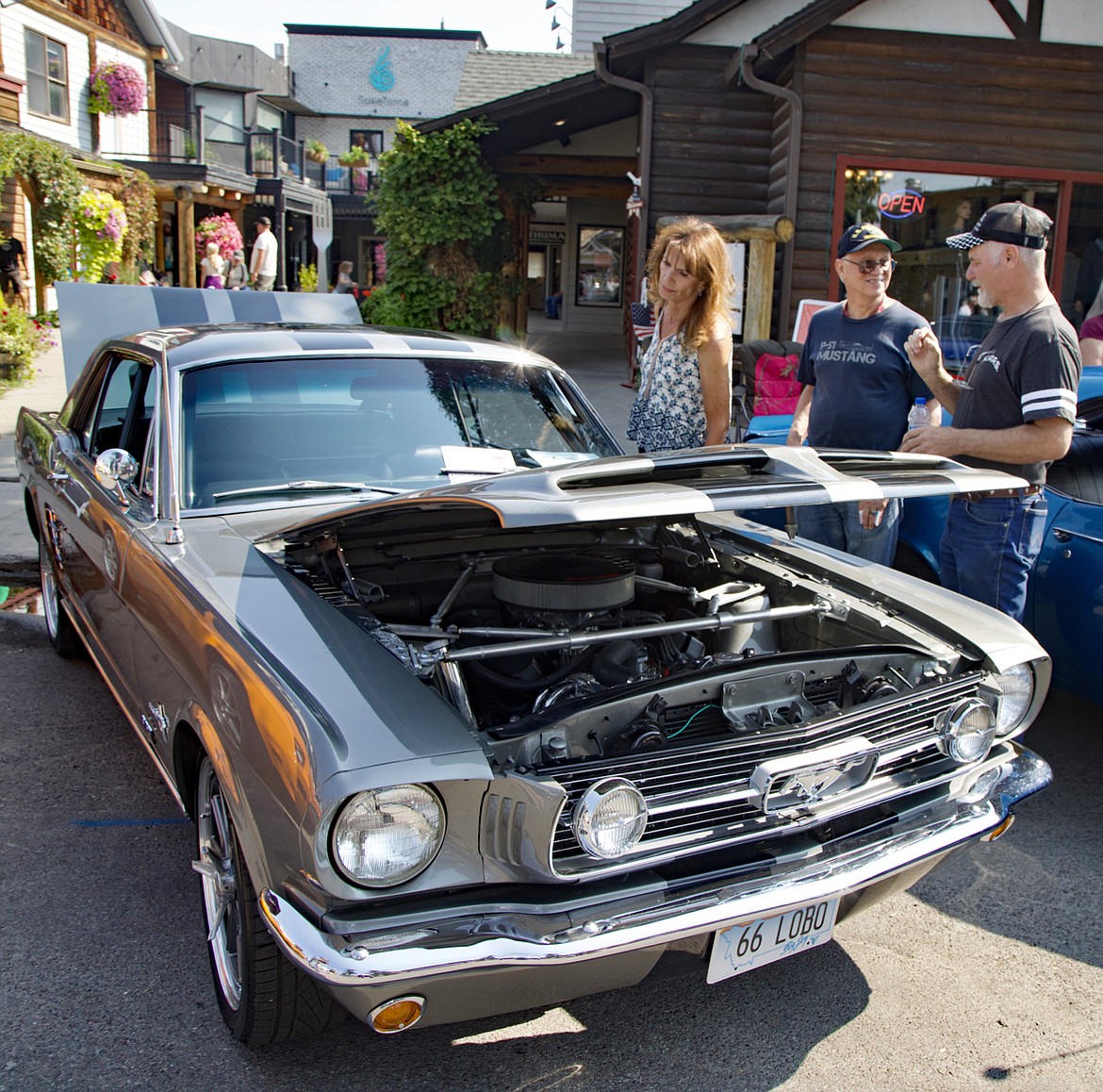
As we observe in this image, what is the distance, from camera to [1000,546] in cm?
361

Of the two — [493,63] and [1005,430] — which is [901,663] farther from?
[493,63]

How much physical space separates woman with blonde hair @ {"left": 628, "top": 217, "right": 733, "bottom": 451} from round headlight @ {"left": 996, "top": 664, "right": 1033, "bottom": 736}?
70.3 inches

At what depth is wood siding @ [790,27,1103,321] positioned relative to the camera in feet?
33.0

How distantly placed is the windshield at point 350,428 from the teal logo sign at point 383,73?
3956cm

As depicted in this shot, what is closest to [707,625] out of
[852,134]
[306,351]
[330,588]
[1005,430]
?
[330,588]

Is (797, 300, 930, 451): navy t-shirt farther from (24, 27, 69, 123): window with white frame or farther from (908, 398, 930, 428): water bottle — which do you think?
(24, 27, 69, 123): window with white frame

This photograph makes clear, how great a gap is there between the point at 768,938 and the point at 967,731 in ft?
2.44

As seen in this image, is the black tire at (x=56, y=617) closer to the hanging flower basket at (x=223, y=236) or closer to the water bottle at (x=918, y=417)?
the water bottle at (x=918, y=417)

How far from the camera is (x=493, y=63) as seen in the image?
16906 millimetres

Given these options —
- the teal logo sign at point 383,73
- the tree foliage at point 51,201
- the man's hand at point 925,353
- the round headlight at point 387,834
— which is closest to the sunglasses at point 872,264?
the man's hand at point 925,353

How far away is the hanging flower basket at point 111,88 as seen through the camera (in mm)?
23594

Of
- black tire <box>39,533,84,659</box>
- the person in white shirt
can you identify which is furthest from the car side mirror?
the person in white shirt

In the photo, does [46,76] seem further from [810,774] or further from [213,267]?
[810,774]

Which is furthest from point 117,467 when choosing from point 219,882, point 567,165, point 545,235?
point 545,235
